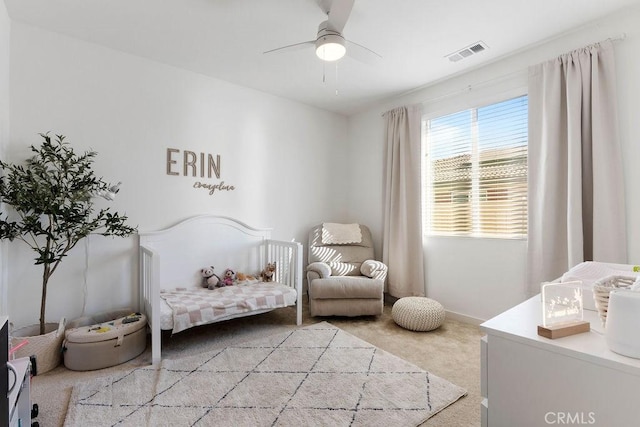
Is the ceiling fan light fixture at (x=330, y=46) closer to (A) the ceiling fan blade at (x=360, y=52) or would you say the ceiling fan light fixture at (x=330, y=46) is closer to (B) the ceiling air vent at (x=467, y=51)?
(A) the ceiling fan blade at (x=360, y=52)

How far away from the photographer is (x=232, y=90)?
3262 millimetres

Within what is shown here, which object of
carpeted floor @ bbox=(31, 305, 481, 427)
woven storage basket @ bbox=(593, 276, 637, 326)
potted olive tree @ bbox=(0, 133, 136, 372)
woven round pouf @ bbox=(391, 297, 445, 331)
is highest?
potted olive tree @ bbox=(0, 133, 136, 372)

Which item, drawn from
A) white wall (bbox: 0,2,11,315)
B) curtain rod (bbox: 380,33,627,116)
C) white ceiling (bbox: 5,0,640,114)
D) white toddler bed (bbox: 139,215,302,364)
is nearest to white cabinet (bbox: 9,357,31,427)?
white toddler bed (bbox: 139,215,302,364)

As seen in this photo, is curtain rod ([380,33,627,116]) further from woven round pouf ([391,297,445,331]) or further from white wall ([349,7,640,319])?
woven round pouf ([391,297,445,331])

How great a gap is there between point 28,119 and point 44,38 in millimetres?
648

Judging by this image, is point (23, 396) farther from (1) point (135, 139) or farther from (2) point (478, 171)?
(2) point (478, 171)

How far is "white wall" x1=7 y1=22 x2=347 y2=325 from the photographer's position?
225 cm

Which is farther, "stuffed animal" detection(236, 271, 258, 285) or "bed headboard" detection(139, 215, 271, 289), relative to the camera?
"stuffed animal" detection(236, 271, 258, 285)

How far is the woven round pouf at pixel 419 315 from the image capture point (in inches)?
106

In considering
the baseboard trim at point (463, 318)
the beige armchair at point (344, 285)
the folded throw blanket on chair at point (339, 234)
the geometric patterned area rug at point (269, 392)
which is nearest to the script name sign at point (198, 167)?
the folded throw blanket on chair at point (339, 234)

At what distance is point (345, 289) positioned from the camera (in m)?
2.95

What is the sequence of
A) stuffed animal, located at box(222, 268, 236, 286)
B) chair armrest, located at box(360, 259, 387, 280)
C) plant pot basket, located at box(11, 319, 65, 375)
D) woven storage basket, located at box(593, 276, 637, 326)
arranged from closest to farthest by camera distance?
woven storage basket, located at box(593, 276, 637, 326) → plant pot basket, located at box(11, 319, 65, 375) → stuffed animal, located at box(222, 268, 236, 286) → chair armrest, located at box(360, 259, 387, 280)

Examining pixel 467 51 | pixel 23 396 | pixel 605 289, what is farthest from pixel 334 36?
→ pixel 23 396

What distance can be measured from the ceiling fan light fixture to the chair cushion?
6.55 ft
